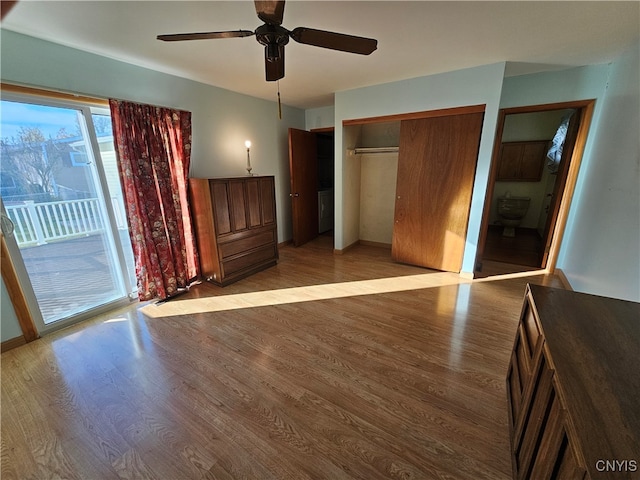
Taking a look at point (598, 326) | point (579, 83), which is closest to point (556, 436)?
point (598, 326)

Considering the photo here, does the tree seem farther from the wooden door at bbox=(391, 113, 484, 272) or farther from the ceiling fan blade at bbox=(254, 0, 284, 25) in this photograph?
the wooden door at bbox=(391, 113, 484, 272)

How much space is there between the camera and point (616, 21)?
1.84m

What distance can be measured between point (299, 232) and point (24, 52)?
11.4ft

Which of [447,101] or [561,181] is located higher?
[447,101]

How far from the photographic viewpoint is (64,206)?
2289mm

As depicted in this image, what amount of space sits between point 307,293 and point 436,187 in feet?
6.87

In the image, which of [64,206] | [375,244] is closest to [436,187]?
[375,244]

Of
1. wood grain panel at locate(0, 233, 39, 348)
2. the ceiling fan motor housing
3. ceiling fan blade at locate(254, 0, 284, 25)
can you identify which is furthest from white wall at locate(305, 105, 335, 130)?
wood grain panel at locate(0, 233, 39, 348)

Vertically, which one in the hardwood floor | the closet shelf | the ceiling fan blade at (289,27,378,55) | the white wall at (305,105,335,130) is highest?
the white wall at (305,105,335,130)

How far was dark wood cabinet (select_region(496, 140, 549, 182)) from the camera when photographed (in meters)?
4.78

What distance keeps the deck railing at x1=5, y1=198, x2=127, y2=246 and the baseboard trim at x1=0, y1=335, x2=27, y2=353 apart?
78 centimetres

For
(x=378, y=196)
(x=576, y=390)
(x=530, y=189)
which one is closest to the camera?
(x=576, y=390)

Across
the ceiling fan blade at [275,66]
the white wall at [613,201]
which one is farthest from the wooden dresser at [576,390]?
the ceiling fan blade at [275,66]

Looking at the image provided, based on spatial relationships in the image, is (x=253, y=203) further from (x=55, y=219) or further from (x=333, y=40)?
(x=333, y=40)
